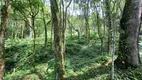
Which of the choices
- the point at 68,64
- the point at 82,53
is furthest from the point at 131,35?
the point at 82,53

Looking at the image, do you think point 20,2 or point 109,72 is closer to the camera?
point 109,72

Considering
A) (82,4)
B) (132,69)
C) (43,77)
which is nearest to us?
(132,69)

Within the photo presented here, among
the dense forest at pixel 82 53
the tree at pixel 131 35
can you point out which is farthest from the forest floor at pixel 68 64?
the tree at pixel 131 35

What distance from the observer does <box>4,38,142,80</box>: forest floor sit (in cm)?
680

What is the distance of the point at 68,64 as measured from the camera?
10672 millimetres

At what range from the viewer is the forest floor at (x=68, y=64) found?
22.3 ft

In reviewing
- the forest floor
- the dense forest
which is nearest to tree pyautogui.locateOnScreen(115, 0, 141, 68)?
the dense forest

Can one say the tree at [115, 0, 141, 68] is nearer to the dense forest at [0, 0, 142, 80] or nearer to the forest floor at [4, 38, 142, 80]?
the dense forest at [0, 0, 142, 80]

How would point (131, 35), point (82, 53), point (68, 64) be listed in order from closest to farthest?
point (131, 35) → point (68, 64) → point (82, 53)

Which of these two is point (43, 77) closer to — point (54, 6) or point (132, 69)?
point (54, 6)

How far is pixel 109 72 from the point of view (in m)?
6.69

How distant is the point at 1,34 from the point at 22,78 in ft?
16.5

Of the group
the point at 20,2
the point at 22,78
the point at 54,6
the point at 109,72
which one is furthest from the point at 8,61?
the point at 109,72

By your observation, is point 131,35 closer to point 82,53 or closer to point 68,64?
point 68,64
